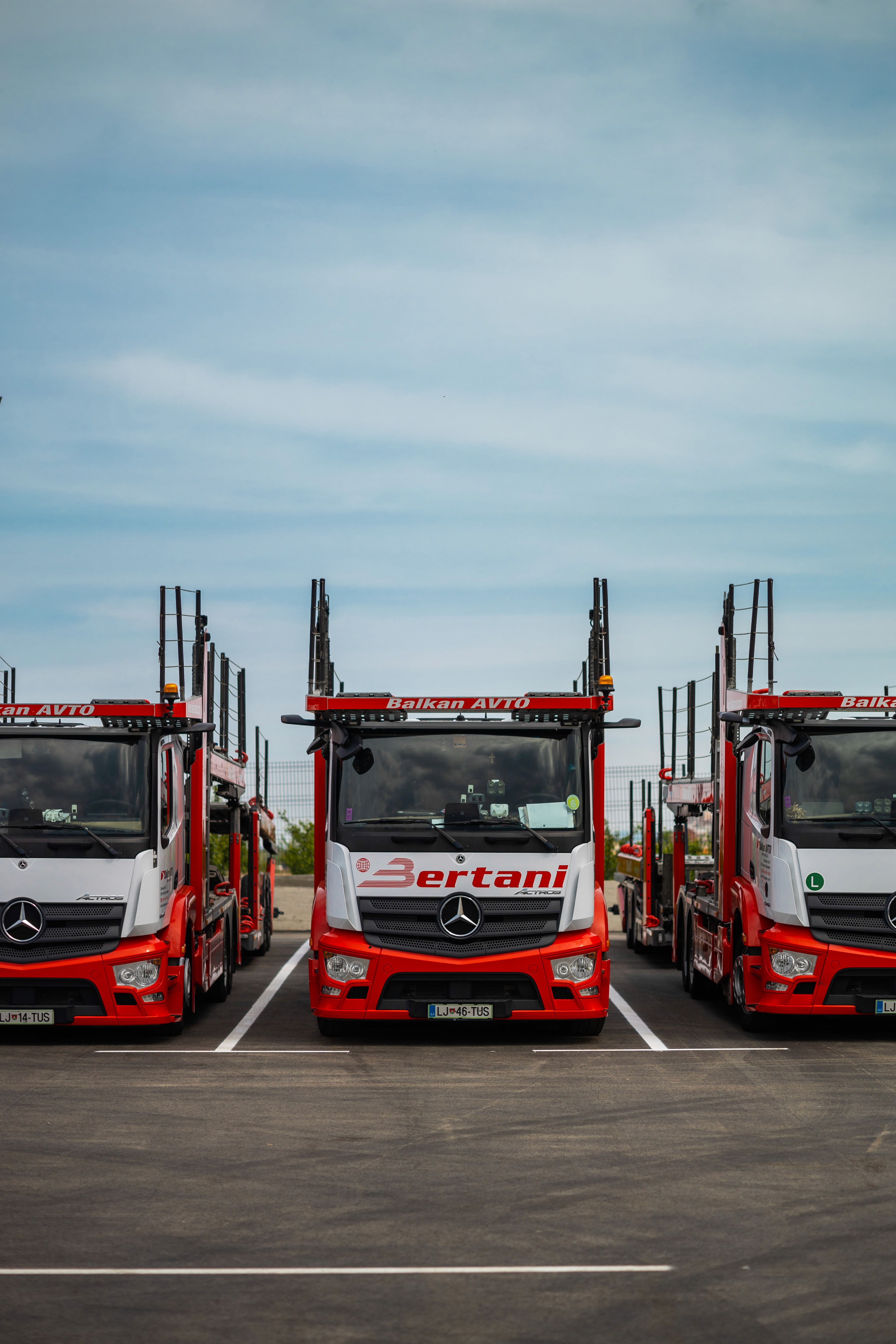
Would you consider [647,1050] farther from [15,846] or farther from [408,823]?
[15,846]

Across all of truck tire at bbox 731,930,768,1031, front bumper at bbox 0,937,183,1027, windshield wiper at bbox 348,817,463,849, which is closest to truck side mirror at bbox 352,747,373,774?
windshield wiper at bbox 348,817,463,849

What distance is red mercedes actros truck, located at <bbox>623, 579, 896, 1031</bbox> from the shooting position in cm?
1257

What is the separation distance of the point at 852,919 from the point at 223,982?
6898mm

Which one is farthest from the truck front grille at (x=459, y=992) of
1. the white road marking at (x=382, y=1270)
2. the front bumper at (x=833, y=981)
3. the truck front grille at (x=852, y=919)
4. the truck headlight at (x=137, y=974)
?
the white road marking at (x=382, y=1270)

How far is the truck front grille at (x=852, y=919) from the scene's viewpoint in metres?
12.6

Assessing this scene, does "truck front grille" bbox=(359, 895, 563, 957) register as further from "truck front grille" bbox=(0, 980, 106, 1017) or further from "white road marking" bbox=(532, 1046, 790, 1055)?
"truck front grille" bbox=(0, 980, 106, 1017)

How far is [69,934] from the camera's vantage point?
1233cm

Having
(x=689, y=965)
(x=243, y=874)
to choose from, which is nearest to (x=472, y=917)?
(x=689, y=965)

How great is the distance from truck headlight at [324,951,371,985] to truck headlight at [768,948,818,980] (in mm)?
3361

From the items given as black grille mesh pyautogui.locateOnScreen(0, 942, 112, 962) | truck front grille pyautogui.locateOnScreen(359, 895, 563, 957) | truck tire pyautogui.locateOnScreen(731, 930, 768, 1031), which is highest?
truck front grille pyautogui.locateOnScreen(359, 895, 563, 957)

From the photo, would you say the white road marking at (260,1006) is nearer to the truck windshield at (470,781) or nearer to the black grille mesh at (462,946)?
the black grille mesh at (462,946)

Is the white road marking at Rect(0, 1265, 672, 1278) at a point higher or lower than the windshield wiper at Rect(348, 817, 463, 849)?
lower

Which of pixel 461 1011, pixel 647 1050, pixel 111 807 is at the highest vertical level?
pixel 111 807

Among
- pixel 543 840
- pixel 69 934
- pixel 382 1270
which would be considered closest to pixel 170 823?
pixel 69 934
